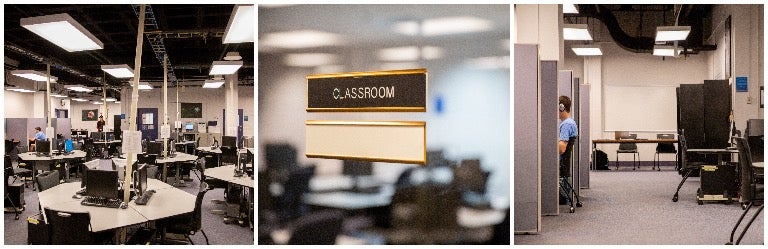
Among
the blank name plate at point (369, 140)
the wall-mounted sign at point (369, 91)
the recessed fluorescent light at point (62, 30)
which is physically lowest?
the blank name plate at point (369, 140)

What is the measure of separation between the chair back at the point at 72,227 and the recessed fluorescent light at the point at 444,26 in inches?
103

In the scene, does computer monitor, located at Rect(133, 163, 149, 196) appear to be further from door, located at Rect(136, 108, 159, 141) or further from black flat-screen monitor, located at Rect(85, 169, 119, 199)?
door, located at Rect(136, 108, 159, 141)

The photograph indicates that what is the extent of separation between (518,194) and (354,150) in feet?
8.72

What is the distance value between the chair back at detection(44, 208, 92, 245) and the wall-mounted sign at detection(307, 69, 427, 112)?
1963 millimetres

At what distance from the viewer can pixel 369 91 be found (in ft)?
9.46

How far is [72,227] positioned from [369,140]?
235 cm

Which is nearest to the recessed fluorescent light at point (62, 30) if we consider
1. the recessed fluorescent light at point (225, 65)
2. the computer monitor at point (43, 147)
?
the recessed fluorescent light at point (225, 65)

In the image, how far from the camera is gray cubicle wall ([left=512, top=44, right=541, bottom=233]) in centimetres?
503

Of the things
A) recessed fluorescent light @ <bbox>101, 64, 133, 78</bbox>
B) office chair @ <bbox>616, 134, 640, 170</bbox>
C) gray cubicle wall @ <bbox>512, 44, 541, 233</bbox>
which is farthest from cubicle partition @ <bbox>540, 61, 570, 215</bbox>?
recessed fluorescent light @ <bbox>101, 64, 133, 78</bbox>

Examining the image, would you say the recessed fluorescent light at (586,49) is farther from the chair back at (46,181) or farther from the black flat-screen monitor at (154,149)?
the chair back at (46,181)

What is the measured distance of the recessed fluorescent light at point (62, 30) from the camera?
5.01 m

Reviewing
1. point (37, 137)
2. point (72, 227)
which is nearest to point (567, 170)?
point (72, 227)

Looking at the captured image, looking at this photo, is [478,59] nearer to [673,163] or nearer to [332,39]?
[332,39]

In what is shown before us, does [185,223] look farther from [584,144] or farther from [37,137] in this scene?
[37,137]
